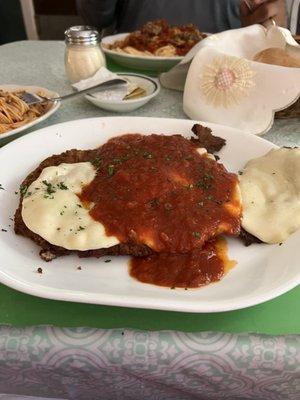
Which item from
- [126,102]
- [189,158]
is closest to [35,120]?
[126,102]

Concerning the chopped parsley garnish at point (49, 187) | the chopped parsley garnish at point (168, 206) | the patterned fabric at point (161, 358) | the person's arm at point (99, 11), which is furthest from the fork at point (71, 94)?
the person's arm at point (99, 11)

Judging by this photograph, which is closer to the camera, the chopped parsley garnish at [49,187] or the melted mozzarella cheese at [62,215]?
the melted mozzarella cheese at [62,215]

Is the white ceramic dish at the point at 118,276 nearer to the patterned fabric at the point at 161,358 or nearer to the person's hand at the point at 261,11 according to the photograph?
the patterned fabric at the point at 161,358

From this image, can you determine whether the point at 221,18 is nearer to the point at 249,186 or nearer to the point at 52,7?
the point at 249,186

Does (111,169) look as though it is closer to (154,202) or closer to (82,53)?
(154,202)

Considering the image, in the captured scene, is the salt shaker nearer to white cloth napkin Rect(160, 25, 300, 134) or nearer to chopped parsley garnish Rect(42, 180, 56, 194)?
white cloth napkin Rect(160, 25, 300, 134)

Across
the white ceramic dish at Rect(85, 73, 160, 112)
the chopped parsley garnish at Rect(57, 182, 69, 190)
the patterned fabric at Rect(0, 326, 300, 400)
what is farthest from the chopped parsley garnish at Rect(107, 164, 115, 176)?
the white ceramic dish at Rect(85, 73, 160, 112)
